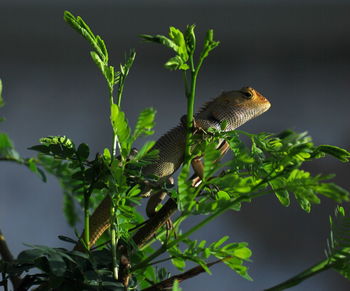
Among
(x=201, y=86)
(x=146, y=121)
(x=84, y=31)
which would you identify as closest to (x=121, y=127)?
(x=146, y=121)

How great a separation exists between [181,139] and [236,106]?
167 millimetres

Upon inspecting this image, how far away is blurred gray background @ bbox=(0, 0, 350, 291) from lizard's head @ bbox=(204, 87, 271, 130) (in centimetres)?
145

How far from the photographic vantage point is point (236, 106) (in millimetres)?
1025

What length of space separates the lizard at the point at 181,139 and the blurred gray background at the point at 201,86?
57.3 inches

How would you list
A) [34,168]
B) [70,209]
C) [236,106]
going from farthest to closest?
[236,106] → [70,209] → [34,168]

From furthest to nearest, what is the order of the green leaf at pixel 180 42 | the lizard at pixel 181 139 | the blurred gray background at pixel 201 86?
the blurred gray background at pixel 201 86 → the lizard at pixel 181 139 → the green leaf at pixel 180 42

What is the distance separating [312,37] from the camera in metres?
A: 2.63

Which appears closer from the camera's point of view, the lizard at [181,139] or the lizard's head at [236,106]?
the lizard at [181,139]

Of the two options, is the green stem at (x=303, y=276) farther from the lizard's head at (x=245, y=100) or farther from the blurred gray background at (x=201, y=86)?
the blurred gray background at (x=201, y=86)

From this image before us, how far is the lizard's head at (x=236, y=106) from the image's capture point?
102cm

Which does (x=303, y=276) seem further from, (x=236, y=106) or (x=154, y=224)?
(x=236, y=106)

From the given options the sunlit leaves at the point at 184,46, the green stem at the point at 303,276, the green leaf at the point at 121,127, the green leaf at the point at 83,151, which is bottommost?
the green stem at the point at 303,276

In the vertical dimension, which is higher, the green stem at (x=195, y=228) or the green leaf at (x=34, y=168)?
the green leaf at (x=34, y=168)

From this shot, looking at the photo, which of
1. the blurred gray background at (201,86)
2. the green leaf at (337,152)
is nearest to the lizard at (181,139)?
the green leaf at (337,152)
